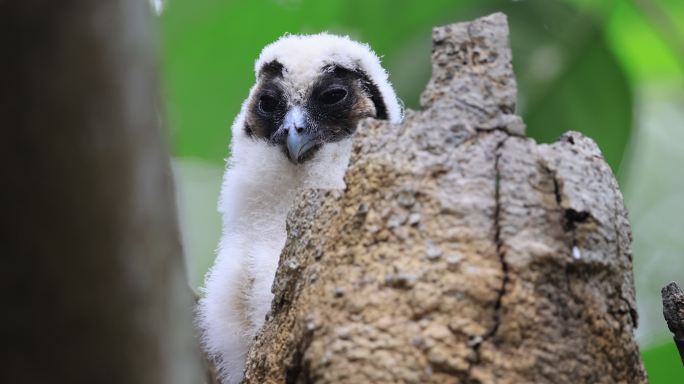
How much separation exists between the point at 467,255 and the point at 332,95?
1.53 m

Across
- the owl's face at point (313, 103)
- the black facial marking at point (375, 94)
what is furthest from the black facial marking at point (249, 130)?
the black facial marking at point (375, 94)

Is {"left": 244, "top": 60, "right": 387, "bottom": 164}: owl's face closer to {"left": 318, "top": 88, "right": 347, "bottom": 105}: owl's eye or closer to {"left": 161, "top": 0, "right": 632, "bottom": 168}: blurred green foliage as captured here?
{"left": 318, "top": 88, "right": 347, "bottom": 105}: owl's eye

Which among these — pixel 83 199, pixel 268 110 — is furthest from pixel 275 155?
pixel 83 199

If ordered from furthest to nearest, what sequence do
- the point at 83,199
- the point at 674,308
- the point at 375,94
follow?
the point at 375,94 < the point at 674,308 < the point at 83,199

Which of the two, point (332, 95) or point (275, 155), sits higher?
point (332, 95)

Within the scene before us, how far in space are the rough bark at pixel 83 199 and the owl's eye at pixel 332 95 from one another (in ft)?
6.76

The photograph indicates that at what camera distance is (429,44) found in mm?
3848

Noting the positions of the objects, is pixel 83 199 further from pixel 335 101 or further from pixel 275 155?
pixel 335 101

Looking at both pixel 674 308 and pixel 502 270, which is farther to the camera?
pixel 674 308

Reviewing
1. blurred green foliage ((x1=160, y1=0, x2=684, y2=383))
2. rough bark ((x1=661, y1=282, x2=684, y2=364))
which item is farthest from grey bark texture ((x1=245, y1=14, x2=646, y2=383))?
blurred green foliage ((x1=160, y1=0, x2=684, y2=383))

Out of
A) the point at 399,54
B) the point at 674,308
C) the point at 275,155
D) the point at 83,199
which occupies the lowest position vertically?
the point at 83,199

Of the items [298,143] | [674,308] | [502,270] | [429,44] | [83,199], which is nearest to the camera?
[83,199]

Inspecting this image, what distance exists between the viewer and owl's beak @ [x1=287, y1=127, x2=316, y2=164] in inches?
122

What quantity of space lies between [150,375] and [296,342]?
0.72 m
